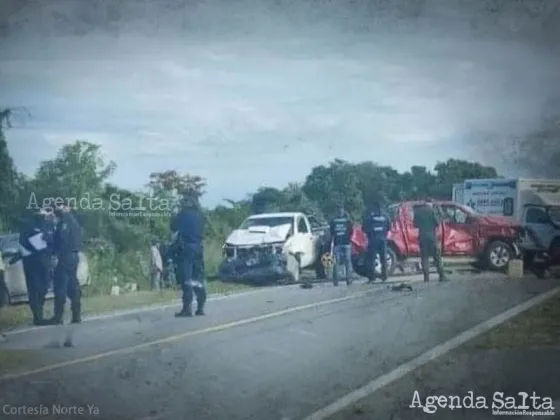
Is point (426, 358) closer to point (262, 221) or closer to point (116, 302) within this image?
point (262, 221)

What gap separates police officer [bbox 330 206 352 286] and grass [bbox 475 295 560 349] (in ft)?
2.52

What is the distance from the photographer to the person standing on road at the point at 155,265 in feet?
20.4

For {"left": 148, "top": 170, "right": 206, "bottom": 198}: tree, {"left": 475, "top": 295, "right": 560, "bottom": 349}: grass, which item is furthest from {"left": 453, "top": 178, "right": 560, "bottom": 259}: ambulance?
{"left": 148, "top": 170, "right": 206, "bottom": 198}: tree

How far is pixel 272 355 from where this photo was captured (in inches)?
244

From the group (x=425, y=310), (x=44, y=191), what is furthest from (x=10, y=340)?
(x=425, y=310)

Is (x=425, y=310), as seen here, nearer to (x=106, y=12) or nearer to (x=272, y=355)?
(x=272, y=355)

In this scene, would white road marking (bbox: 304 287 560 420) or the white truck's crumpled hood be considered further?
the white truck's crumpled hood

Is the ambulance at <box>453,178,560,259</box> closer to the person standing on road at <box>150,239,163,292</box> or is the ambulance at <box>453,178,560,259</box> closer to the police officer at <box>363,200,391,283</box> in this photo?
the police officer at <box>363,200,391,283</box>

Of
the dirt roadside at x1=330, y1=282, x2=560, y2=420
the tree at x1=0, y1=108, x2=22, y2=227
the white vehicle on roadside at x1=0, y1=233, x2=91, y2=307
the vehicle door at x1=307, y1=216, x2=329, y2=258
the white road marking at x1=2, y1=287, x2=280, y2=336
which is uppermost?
the tree at x1=0, y1=108, x2=22, y2=227

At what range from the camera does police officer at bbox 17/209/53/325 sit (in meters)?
6.22

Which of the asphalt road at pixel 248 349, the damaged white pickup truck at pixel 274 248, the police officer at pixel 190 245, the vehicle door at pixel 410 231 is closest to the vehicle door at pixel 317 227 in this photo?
the damaged white pickup truck at pixel 274 248

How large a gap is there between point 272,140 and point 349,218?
1.83 feet

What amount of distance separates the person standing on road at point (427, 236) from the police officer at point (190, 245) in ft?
3.62

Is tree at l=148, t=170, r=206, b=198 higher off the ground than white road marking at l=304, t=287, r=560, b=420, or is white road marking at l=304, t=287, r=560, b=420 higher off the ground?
tree at l=148, t=170, r=206, b=198
